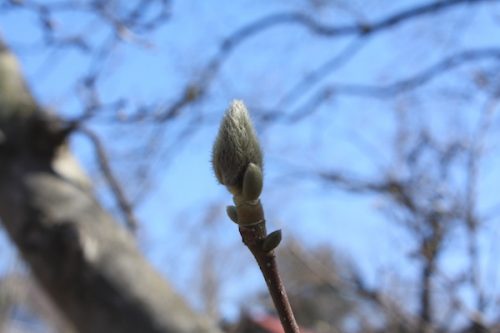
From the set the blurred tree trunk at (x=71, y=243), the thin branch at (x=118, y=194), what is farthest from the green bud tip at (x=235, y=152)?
the thin branch at (x=118, y=194)

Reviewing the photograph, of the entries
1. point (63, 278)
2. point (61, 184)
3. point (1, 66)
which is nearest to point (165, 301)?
point (63, 278)

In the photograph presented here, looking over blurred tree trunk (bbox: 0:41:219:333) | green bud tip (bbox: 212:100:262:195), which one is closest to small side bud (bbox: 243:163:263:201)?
green bud tip (bbox: 212:100:262:195)

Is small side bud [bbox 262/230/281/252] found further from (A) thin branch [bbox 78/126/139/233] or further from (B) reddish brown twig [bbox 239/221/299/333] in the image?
(A) thin branch [bbox 78/126/139/233]

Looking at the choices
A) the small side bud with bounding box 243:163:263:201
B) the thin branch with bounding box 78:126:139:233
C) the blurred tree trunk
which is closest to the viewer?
the small side bud with bounding box 243:163:263:201

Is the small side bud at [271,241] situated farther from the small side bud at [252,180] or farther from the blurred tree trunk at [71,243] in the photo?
the blurred tree trunk at [71,243]

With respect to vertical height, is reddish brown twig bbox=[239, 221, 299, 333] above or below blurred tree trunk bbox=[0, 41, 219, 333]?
below

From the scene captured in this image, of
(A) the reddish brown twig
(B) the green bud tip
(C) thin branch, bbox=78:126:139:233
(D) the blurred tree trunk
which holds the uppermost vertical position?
(C) thin branch, bbox=78:126:139:233
